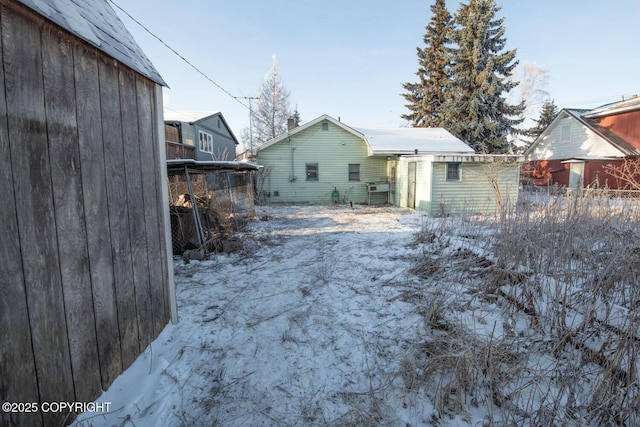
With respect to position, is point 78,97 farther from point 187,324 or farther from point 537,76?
point 537,76

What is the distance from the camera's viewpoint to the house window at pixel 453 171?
11977mm

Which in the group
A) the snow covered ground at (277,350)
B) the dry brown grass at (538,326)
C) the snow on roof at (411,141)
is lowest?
the snow covered ground at (277,350)

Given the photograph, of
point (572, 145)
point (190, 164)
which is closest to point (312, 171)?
point (190, 164)

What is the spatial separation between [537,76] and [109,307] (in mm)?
34326

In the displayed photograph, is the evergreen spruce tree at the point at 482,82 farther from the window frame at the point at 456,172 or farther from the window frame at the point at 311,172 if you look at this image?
the window frame at the point at 311,172

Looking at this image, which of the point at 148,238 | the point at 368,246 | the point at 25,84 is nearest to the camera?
the point at 25,84

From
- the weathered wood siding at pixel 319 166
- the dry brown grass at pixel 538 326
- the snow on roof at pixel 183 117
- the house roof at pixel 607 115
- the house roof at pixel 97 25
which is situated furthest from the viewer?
the house roof at pixel 607 115

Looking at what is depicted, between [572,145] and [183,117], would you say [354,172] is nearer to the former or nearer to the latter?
[183,117]

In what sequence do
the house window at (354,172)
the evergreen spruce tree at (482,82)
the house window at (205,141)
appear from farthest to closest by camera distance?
1. the evergreen spruce tree at (482,82)
2. the house window at (205,141)
3. the house window at (354,172)

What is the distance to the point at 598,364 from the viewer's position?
2.20 meters

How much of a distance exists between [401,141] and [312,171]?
16.0ft

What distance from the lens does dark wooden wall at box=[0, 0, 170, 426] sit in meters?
1.35

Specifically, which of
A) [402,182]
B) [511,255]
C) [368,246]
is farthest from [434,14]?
[511,255]

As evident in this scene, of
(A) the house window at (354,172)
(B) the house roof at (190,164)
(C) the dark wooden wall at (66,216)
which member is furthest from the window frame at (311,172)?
(C) the dark wooden wall at (66,216)
